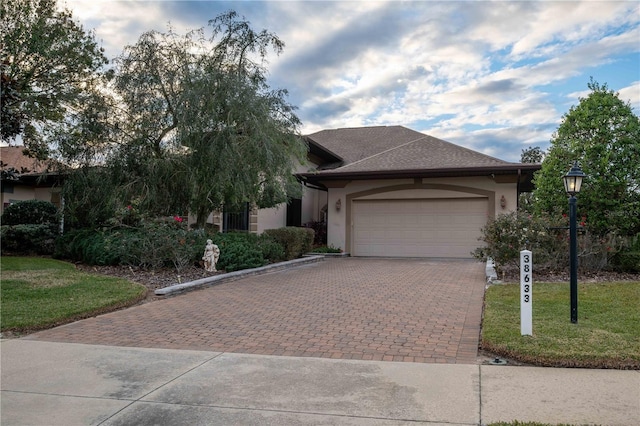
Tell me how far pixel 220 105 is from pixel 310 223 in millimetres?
9435

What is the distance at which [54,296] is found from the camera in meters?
8.32

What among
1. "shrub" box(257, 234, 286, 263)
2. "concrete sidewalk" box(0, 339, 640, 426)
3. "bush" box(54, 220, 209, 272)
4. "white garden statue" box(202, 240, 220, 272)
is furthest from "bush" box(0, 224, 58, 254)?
"concrete sidewalk" box(0, 339, 640, 426)

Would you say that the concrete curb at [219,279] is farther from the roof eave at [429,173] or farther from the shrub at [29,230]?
the shrub at [29,230]

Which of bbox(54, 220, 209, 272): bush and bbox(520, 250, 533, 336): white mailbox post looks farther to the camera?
bbox(54, 220, 209, 272): bush

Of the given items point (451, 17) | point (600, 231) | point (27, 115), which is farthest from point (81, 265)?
point (600, 231)

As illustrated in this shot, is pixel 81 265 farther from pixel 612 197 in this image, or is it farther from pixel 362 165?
pixel 612 197

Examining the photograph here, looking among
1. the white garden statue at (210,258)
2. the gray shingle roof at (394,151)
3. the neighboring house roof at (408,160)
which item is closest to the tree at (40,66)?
the white garden statue at (210,258)

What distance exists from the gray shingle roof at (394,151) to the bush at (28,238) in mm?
9901

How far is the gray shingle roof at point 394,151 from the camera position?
57.1ft

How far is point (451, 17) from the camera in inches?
418

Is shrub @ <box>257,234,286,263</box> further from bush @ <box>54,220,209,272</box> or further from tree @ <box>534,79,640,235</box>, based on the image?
tree @ <box>534,79,640,235</box>

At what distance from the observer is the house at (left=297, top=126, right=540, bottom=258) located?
1678 cm

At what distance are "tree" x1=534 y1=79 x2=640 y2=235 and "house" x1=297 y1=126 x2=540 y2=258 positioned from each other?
3518 millimetres

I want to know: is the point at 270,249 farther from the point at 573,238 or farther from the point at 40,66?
the point at 573,238
